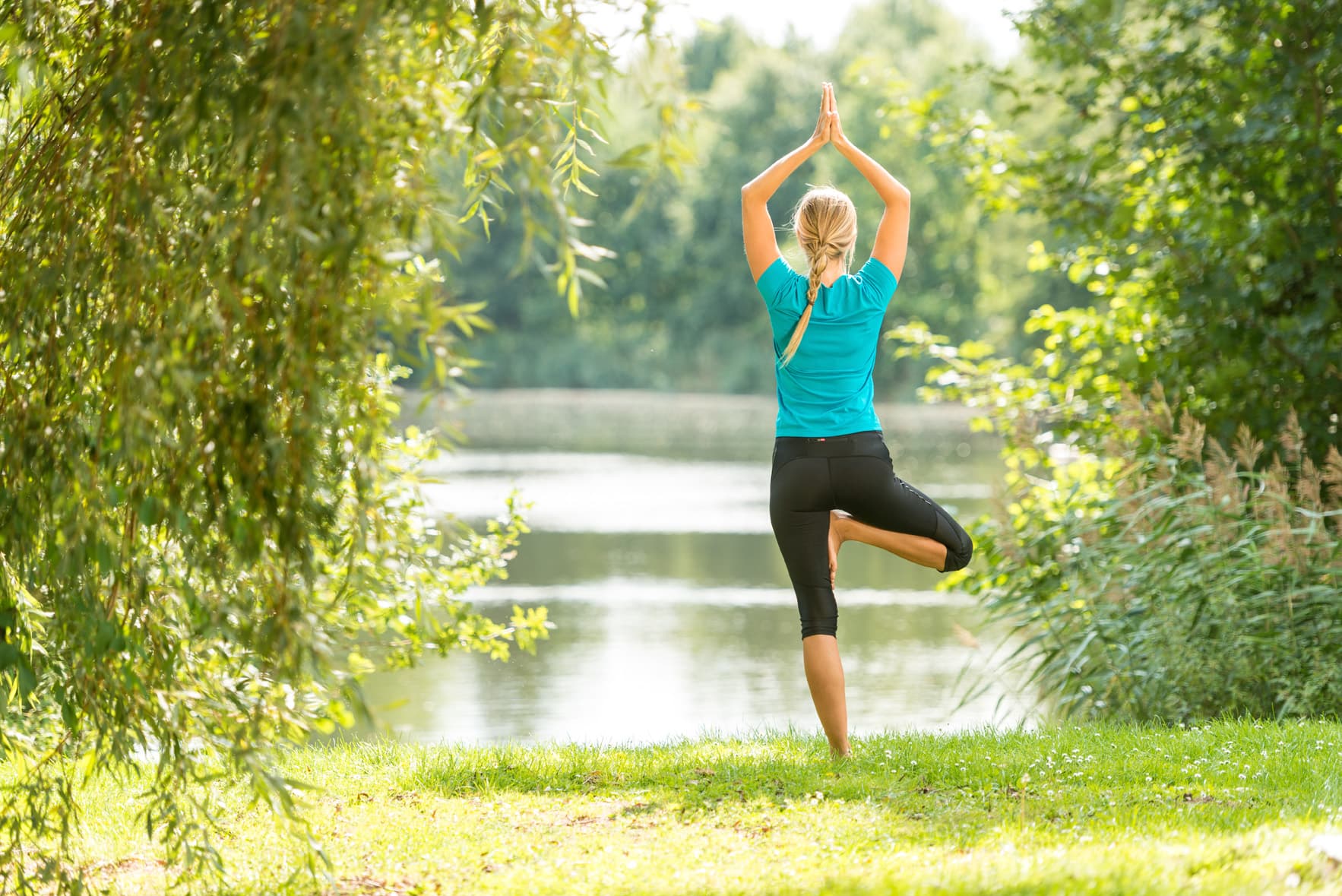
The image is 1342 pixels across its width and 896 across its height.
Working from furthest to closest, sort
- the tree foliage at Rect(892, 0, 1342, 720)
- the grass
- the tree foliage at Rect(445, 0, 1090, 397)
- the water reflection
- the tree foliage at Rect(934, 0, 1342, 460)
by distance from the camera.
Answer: the tree foliage at Rect(445, 0, 1090, 397) → the water reflection → the tree foliage at Rect(934, 0, 1342, 460) → the tree foliage at Rect(892, 0, 1342, 720) → the grass

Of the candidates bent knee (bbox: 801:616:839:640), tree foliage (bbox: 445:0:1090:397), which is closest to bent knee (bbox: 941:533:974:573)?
bent knee (bbox: 801:616:839:640)

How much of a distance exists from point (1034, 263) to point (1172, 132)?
1562 mm

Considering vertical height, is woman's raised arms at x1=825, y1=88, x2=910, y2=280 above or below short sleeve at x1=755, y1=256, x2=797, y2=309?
above

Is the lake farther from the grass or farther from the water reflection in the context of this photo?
the grass

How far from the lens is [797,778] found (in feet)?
16.2

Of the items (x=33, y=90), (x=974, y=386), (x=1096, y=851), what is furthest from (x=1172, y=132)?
(x=33, y=90)

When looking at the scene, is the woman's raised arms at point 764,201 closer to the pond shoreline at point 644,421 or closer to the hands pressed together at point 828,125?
the hands pressed together at point 828,125

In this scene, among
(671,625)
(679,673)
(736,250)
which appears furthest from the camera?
(736,250)

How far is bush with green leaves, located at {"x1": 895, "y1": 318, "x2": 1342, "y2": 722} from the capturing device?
6785 millimetres

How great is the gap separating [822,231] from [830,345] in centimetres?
41

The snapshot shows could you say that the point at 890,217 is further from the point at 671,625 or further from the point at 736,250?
the point at 736,250

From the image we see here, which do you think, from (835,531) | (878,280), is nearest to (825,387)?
(878,280)

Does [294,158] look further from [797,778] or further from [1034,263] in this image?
[1034,263]

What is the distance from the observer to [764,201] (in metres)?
5.02
